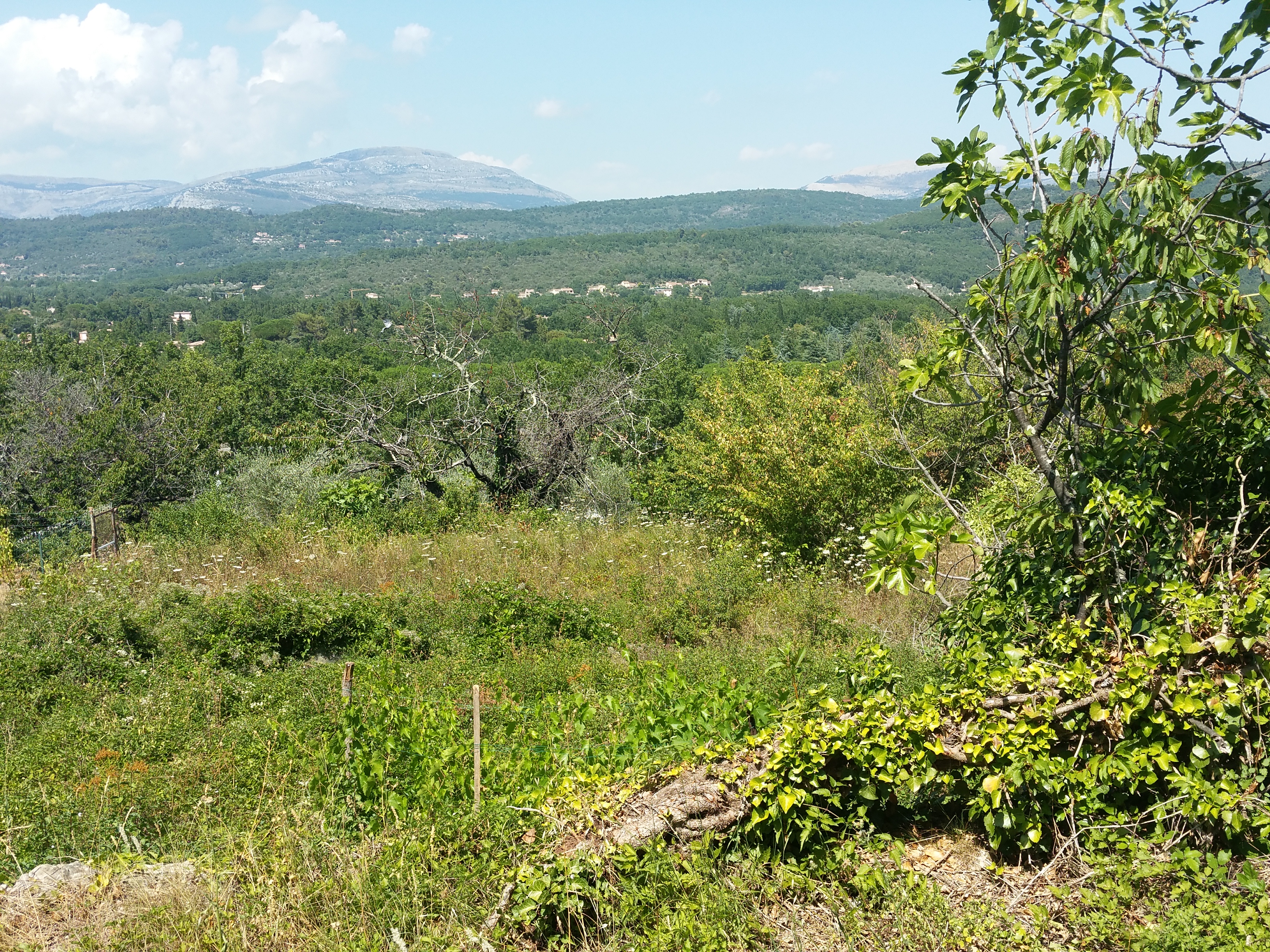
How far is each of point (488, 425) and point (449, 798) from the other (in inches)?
457

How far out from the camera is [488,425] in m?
15.3

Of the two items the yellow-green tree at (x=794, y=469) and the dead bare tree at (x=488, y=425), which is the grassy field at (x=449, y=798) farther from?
the dead bare tree at (x=488, y=425)

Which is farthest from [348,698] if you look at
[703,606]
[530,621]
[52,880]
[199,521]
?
[199,521]

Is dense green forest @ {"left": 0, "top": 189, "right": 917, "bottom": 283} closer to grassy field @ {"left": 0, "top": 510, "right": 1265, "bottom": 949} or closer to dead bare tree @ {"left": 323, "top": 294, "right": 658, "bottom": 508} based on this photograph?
dead bare tree @ {"left": 323, "top": 294, "right": 658, "bottom": 508}

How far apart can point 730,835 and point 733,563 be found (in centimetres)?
661

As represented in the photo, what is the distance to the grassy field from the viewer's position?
327 cm

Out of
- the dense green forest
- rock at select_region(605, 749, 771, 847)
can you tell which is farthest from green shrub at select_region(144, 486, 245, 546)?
the dense green forest

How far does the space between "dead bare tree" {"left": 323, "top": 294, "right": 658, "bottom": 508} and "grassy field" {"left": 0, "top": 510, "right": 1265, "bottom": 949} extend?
22.3 feet

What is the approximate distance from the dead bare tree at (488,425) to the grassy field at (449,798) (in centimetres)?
679

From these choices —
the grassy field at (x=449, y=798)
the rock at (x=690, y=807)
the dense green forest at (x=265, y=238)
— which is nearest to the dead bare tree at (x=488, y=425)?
the grassy field at (x=449, y=798)

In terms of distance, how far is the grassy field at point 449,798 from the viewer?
327cm

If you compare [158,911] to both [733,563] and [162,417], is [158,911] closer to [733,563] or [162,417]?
[733,563]

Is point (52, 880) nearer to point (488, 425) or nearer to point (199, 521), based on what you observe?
point (199, 521)

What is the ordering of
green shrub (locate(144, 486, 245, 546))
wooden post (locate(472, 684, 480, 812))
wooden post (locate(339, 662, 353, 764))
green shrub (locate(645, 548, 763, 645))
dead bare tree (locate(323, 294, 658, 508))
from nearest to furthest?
1. wooden post (locate(472, 684, 480, 812))
2. wooden post (locate(339, 662, 353, 764))
3. green shrub (locate(645, 548, 763, 645))
4. green shrub (locate(144, 486, 245, 546))
5. dead bare tree (locate(323, 294, 658, 508))
